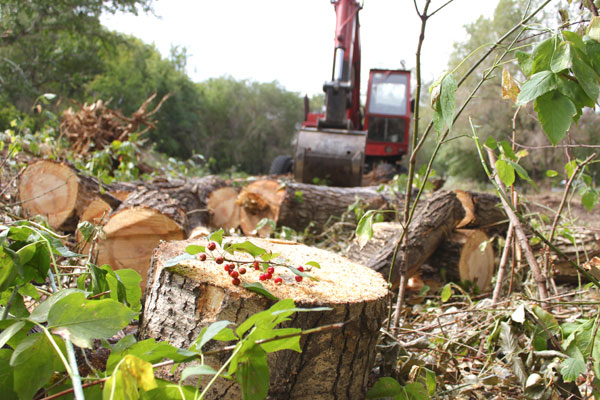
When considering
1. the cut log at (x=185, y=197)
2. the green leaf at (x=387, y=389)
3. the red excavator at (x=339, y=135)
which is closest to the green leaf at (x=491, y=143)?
the green leaf at (x=387, y=389)

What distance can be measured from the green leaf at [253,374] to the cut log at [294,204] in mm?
3310

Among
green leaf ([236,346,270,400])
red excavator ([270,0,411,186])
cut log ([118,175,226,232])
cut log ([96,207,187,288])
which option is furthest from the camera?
red excavator ([270,0,411,186])

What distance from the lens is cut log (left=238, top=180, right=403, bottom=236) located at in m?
4.24

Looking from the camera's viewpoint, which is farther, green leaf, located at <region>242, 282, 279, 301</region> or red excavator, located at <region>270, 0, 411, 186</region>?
red excavator, located at <region>270, 0, 411, 186</region>

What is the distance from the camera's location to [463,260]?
344cm

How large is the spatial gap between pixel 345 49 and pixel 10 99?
14482 millimetres

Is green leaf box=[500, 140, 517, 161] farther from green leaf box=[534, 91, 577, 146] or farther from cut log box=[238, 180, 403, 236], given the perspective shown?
cut log box=[238, 180, 403, 236]

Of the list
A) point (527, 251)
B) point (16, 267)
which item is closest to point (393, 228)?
point (527, 251)

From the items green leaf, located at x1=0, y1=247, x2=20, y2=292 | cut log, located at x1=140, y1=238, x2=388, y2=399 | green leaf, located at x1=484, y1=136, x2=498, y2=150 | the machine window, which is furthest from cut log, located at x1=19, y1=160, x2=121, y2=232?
the machine window

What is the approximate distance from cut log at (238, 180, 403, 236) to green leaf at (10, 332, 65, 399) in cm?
328

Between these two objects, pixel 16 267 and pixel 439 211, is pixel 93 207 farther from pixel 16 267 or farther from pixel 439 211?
pixel 439 211

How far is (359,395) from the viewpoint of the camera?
1412 mm

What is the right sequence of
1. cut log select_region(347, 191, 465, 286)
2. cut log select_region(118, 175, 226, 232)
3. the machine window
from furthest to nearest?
1. the machine window
2. cut log select_region(347, 191, 465, 286)
3. cut log select_region(118, 175, 226, 232)

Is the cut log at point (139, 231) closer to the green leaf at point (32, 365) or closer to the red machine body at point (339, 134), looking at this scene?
the green leaf at point (32, 365)
